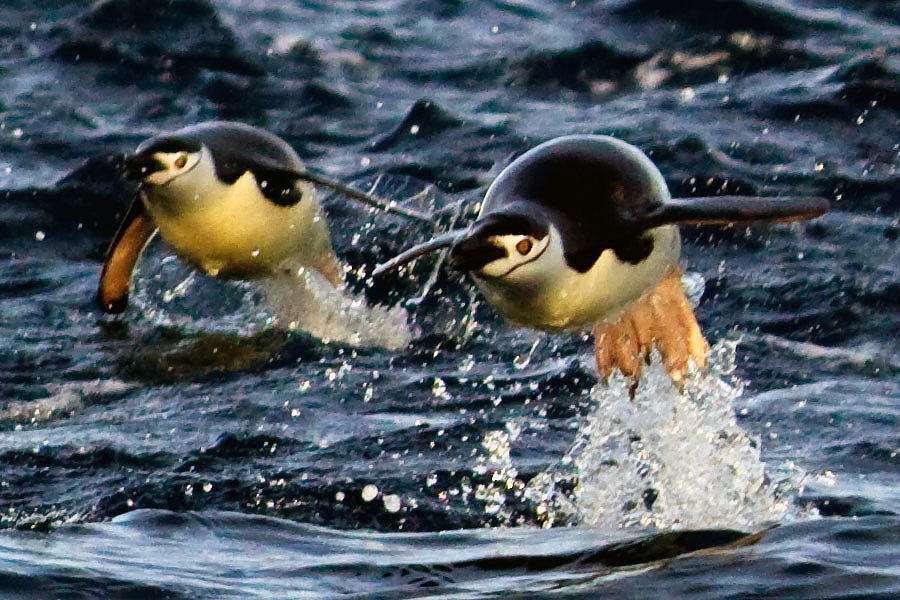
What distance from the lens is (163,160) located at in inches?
277

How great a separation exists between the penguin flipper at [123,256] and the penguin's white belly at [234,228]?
1.25 ft

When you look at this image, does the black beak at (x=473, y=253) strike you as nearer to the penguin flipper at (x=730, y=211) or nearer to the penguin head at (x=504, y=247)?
the penguin head at (x=504, y=247)

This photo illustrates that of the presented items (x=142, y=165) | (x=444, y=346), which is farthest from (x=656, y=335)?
(x=142, y=165)

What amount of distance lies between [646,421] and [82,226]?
4975mm

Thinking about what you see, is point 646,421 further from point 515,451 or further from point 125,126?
point 125,126

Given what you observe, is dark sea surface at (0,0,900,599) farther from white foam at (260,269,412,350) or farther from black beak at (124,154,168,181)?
black beak at (124,154,168,181)

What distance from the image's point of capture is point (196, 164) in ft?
23.6

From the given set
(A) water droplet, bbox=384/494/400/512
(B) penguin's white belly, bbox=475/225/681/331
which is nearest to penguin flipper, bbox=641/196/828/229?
(B) penguin's white belly, bbox=475/225/681/331

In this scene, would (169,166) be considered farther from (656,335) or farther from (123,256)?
(656,335)

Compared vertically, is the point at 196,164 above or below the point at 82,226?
above

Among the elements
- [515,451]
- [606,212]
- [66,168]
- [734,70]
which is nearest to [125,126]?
[66,168]

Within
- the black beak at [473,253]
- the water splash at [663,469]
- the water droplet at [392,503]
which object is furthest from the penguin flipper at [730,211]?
the water droplet at [392,503]

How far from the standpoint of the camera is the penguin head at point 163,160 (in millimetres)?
6973

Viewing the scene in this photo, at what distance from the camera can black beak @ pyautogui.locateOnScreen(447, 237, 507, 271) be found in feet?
15.4
